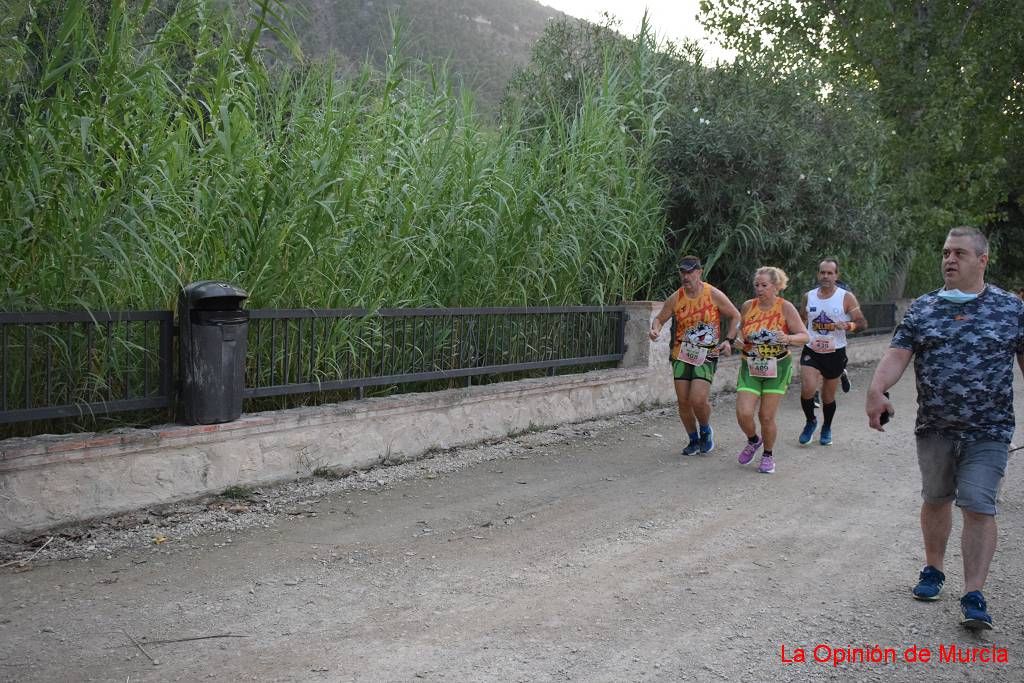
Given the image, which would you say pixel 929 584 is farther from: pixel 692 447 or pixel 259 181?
pixel 259 181

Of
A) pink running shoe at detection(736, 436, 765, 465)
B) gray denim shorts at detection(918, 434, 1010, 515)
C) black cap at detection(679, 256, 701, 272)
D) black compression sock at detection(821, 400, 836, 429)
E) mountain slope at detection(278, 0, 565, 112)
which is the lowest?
pink running shoe at detection(736, 436, 765, 465)

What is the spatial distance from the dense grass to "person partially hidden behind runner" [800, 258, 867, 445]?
2289mm

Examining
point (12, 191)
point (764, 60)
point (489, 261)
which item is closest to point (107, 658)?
point (12, 191)

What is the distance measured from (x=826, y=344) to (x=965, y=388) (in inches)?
216

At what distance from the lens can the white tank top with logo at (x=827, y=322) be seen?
10180 millimetres

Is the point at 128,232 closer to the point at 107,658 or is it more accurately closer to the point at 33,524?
the point at 33,524

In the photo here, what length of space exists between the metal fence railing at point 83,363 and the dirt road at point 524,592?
931mm

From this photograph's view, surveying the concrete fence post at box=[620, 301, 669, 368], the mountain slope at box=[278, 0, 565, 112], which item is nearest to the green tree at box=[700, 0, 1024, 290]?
the mountain slope at box=[278, 0, 565, 112]

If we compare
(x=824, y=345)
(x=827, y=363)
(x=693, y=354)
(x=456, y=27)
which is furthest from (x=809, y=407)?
(x=456, y=27)

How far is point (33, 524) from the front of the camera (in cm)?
542

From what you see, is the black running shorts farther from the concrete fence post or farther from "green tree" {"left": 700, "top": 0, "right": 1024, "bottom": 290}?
"green tree" {"left": 700, "top": 0, "right": 1024, "bottom": 290}

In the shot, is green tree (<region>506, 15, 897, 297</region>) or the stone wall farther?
green tree (<region>506, 15, 897, 297</region>)

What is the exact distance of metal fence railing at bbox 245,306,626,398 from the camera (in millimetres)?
7262

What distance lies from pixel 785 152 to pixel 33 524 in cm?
1066
